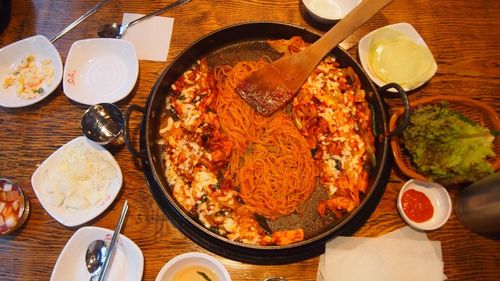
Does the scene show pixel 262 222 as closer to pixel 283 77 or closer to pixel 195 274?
pixel 195 274

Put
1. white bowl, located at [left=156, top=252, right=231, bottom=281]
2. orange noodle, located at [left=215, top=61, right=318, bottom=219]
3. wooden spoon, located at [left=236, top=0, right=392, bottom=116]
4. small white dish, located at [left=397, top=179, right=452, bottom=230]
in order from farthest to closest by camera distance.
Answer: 1. wooden spoon, located at [left=236, top=0, right=392, bottom=116]
2. orange noodle, located at [left=215, top=61, right=318, bottom=219]
3. small white dish, located at [left=397, top=179, right=452, bottom=230]
4. white bowl, located at [left=156, top=252, right=231, bottom=281]

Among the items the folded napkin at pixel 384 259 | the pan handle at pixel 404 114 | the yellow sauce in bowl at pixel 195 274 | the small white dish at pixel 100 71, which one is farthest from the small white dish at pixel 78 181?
the pan handle at pixel 404 114

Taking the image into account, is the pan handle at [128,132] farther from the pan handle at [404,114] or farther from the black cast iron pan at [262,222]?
the pan handle at [404,114]

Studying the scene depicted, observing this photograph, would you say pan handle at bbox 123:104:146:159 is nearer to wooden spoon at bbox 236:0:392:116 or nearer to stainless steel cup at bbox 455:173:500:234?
wooden spoon at bbox 236:0:392:116

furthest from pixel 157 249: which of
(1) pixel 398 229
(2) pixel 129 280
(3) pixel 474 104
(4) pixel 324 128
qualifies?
(3) pixel 474 104

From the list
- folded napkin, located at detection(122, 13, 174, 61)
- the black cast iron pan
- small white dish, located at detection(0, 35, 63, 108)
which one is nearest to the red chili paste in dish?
the black cast iron pan

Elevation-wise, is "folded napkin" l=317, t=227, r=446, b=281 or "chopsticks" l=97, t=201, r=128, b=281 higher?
"chopsticks" l=97, t=201, r=128, b=281
